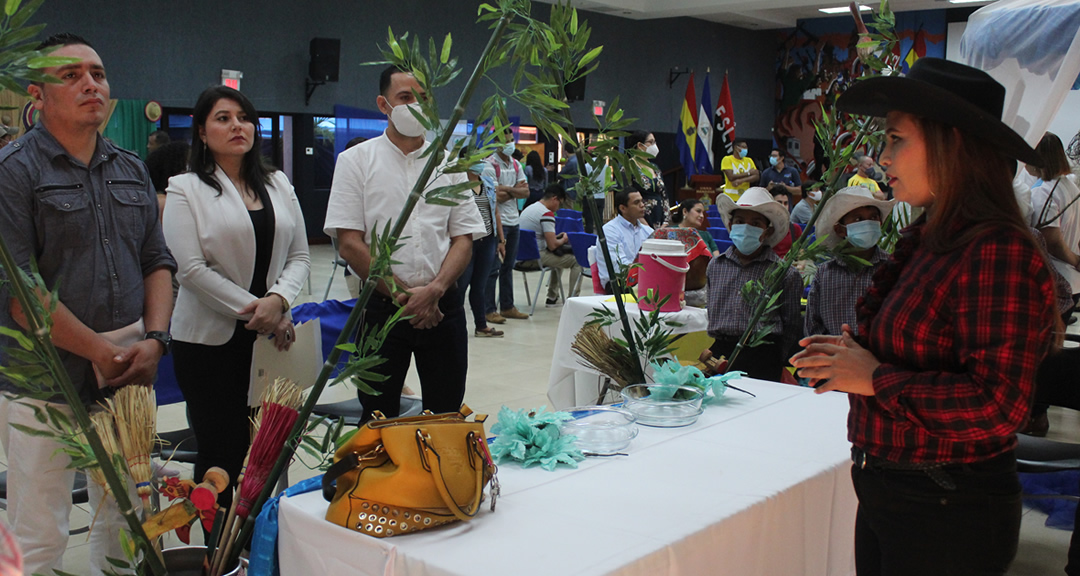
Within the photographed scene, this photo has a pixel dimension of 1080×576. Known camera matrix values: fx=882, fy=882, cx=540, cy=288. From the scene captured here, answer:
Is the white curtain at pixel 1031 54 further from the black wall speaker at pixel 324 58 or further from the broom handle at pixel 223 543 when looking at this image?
the black wall speaker at pixel 324 58

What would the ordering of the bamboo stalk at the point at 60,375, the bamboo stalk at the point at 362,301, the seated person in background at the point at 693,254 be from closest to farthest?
the bamboo stalk at the point at 60,375
the bamboo stalk at the point at 362,301
the seated person in background at the point at 693,254

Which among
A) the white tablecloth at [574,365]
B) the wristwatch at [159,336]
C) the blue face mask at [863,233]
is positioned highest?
the blue face mask at [863,233]

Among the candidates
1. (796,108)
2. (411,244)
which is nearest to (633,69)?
(796,108)

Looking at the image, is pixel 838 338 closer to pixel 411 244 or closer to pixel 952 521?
pixel 952 521

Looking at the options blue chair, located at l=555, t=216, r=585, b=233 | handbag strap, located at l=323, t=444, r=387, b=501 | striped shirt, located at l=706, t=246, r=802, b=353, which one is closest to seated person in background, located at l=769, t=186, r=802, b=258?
striped shirt, located at l=706, t=246, r=802, b=353

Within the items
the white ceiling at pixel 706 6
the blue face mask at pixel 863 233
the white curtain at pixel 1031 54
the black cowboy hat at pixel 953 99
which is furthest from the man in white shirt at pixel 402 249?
the white ceiling at pixel 706 6

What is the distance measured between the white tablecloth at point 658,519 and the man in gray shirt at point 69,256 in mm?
806

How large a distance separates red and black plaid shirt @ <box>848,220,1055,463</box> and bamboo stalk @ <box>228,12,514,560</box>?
31.2 inches

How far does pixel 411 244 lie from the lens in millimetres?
2850

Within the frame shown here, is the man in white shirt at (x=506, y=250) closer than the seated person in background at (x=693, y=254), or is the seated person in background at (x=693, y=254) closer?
the seated person in background at (x=693, y=254)

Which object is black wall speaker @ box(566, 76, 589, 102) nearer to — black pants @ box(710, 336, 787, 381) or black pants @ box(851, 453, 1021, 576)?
black pants @ box(710, 336, 787, 381)

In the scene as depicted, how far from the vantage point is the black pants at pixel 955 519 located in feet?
4.63

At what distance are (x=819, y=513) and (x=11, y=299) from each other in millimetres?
1894

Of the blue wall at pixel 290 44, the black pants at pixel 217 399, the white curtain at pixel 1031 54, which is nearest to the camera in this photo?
the black pants at pixel 217 399
